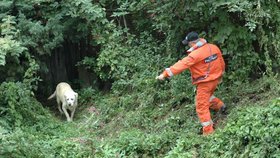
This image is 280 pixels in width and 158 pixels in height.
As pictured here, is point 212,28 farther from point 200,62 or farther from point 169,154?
point 169,154

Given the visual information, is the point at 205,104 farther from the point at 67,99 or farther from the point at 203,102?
the point at 67,99

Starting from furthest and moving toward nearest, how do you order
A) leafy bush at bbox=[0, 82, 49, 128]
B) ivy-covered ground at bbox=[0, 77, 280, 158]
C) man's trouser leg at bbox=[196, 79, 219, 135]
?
1. leafy bush at bbox=[0, 82, 49, 128]
2. man's trouser leg at bbox=[196, 79, 219, 135]
3. ivy-covered ground at bbox=[0, 77, 280, 158]

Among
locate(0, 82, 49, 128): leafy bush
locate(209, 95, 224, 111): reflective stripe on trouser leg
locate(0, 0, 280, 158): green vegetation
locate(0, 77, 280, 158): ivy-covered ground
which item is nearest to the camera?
locate(0, 77, 280, 158): ivy-covered ground

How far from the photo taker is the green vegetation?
6.93m

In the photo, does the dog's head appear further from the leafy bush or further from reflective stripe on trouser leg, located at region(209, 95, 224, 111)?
reflective stripe on trouser leg, located at region(209, 95, 224, 111)

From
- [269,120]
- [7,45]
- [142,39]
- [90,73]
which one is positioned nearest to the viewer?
[269,120]

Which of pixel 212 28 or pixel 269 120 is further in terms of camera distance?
pixel 212 28

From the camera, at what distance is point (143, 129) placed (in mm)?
8828

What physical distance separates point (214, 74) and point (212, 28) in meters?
1.28

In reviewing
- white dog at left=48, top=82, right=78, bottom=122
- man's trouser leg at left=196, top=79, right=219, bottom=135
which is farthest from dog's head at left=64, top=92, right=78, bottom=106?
man's trouser leg at left=196, top=79, right=219, bottom=135

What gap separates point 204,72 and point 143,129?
70.7 inches

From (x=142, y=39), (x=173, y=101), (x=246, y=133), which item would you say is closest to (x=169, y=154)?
(x=246, y=133)

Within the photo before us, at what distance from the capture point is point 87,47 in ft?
43.2

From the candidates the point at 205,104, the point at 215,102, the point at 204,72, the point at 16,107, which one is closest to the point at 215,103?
the point at 215,102
